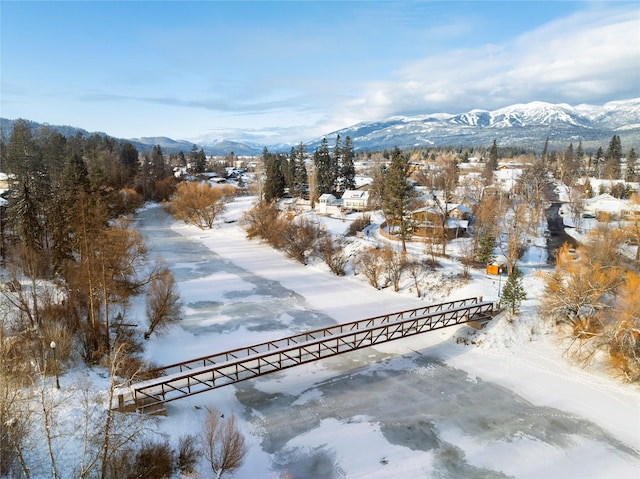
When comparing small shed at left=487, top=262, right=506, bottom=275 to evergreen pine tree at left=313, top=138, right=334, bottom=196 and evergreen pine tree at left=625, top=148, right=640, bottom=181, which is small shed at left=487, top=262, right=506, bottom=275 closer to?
evergreen pine tree at left=313, top=138, right=334, bottom=196

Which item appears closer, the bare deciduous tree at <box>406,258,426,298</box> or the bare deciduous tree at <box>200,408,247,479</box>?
the bare deciduous tree at <box>200,408,247,479</box>

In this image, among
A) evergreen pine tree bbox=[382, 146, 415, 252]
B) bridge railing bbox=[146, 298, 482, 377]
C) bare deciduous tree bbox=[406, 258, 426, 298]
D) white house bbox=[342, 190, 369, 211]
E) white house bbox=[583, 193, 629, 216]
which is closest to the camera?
bridge railing bbox=[146, 298, 482, 377]

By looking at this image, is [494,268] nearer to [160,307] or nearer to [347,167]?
[160,307]

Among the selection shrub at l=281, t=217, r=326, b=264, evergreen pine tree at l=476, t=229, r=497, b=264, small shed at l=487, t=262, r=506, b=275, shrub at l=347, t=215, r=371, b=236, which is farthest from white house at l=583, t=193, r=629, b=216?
shrub at l=281, t=217, r=326, b=264

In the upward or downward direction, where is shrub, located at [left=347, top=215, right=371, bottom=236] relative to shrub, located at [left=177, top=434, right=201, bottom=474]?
upward

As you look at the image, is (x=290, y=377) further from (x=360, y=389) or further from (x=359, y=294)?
(x=359, y=294)

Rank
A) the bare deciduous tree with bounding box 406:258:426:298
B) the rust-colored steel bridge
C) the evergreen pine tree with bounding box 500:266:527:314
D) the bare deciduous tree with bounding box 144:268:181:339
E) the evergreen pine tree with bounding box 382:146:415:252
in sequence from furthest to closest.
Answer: the evergreen pine tree with bounding box 382:146:415:252, the bare deciduous tree with bounding box 406:258:426:298, the evergreen pine tree with bounding box 500:266:527:314, the bare deciduous tree with bounding box 144:268:181:339, the rust-colored steel bridge

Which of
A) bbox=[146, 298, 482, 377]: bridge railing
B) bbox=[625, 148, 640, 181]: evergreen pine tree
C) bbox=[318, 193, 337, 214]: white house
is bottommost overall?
bbox=[146, 298, 482, 377]: bridge railing
